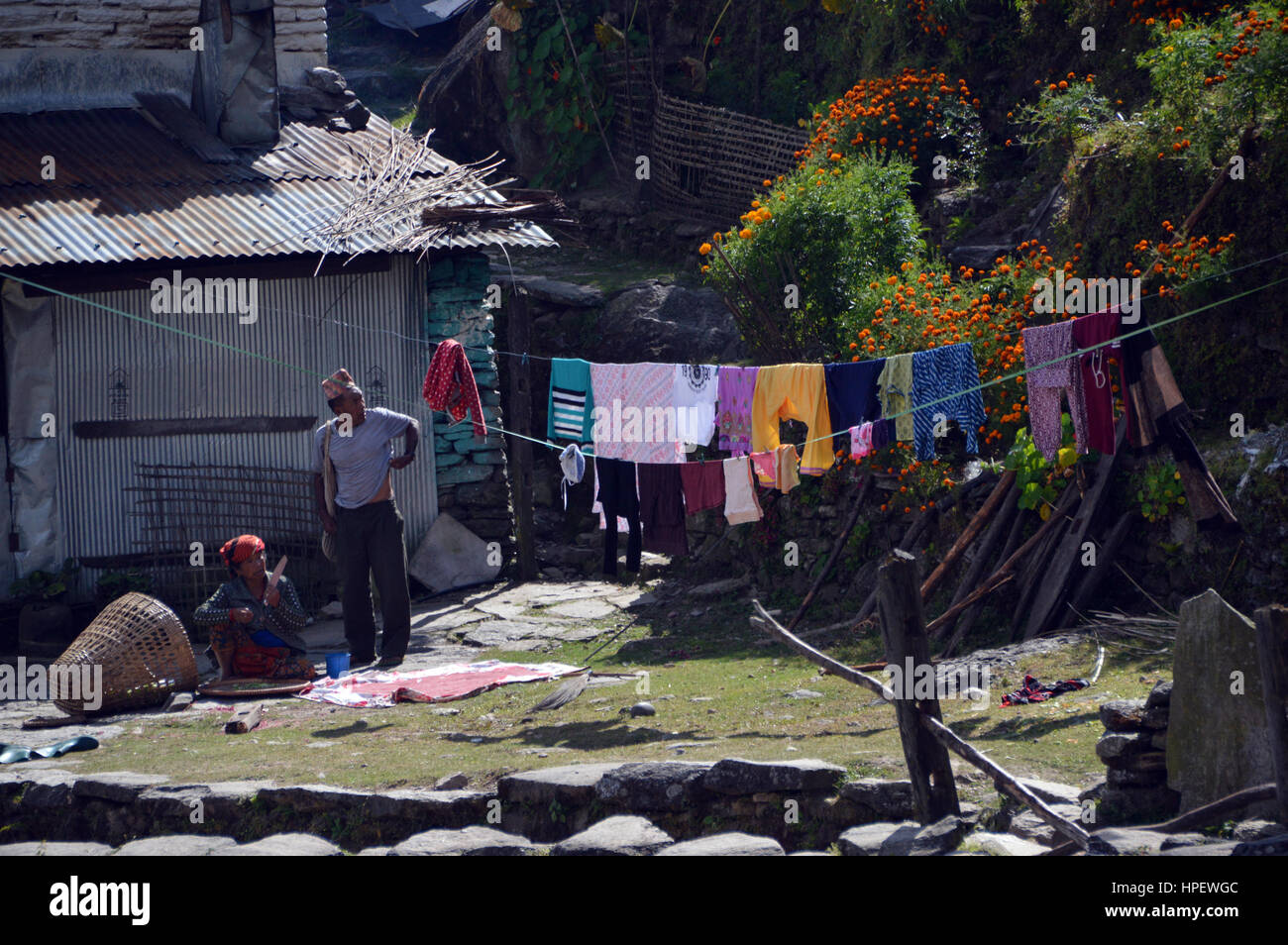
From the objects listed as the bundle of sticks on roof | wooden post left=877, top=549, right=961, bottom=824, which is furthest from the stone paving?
wooden post left=877, top=549, right=961, bottom=824

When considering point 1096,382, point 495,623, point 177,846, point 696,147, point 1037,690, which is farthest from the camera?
point 696,147

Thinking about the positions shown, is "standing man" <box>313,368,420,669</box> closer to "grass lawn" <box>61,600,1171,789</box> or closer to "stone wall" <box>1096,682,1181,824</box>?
"grass lawn" <box>61,600,1171,789</box>

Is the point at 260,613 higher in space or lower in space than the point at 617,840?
higher

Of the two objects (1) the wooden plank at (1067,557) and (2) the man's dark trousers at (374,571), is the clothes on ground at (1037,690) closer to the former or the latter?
(1) the wooden plank at (1067,557)

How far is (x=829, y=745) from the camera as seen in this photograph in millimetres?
6246

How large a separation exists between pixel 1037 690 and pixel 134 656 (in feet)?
18.8

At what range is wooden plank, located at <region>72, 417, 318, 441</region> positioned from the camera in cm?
1178

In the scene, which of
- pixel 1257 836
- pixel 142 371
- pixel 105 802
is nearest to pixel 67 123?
pixel 142 371

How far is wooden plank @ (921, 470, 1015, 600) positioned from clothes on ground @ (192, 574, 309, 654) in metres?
4.57

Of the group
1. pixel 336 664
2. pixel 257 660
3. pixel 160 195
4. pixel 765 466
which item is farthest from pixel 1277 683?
pixel 160 195

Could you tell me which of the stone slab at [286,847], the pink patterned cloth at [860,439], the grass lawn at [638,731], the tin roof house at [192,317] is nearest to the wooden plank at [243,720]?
the grass lawn at [638,731]

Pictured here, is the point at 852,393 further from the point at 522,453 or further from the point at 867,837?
the point at 867,837

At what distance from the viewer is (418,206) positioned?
12.1 metres
